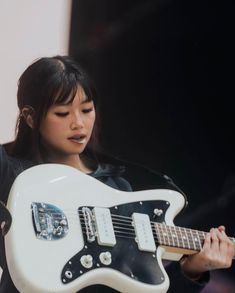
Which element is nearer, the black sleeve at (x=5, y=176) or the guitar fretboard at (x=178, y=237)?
the black sleeve at (x=5, y=176)

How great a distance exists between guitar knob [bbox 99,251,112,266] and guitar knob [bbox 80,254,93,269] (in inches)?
0.9

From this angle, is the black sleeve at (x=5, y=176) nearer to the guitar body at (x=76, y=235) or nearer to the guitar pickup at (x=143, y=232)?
the guitar body at (x=76, y=235)

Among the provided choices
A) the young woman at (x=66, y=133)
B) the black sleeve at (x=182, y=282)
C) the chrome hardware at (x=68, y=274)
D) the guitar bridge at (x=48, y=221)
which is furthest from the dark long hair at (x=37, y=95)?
the black sleeve at (x=182, y=282)

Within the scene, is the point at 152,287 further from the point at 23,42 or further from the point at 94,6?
the point at 94,6

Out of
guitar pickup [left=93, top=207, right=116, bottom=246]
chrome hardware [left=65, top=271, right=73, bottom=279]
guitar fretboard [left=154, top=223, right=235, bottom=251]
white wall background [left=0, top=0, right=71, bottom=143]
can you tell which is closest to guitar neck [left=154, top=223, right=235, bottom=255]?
guitar fretboard [left=154, top=223, right=235, bottom=251]

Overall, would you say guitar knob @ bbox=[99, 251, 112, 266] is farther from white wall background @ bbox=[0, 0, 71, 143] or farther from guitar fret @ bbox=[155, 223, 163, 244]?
white wall background @ bbox=[0, 0, 71, 143]

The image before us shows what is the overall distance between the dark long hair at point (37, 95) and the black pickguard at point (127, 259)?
19cm

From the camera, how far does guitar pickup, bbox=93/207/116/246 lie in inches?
40.4

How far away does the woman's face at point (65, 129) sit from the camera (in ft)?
3.65

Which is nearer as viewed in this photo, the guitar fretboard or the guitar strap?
the guitar strap

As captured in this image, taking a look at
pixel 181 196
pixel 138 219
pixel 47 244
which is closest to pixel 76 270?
pixel 47 244

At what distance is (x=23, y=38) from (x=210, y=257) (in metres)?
0.57

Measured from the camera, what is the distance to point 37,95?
3.60 ft

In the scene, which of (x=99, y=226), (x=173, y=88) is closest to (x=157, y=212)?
(x=99, y=226)
